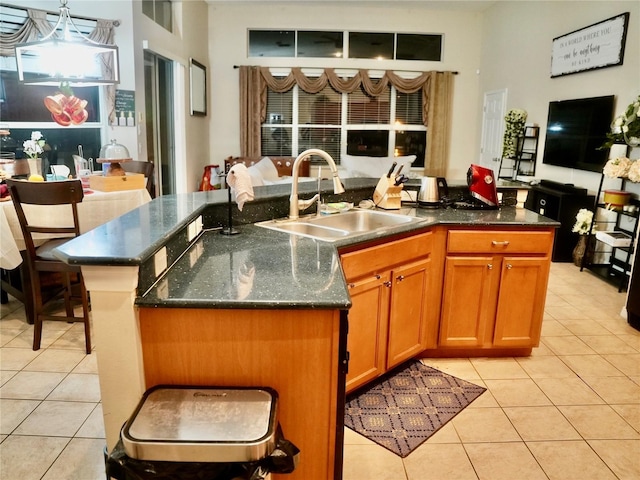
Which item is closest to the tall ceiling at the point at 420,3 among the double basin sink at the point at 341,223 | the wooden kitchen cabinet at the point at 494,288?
the double basin sink at the point at 341,223

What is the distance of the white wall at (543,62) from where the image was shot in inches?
178

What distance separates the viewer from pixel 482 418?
230cm

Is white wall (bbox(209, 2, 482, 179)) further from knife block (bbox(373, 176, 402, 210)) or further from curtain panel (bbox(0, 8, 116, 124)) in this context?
knife block (bbox(373, 176, 402, 210))

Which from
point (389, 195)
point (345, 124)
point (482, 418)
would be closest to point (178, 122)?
point (345, 124)

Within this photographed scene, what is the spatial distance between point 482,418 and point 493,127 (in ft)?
19.1

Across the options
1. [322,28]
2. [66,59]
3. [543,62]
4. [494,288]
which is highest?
[322,28]

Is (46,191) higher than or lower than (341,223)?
higher

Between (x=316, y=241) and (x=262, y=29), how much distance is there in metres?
6.42

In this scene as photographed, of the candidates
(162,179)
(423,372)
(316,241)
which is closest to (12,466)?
(316,241)

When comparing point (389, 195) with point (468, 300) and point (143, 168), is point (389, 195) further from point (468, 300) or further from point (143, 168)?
point (143, 168)

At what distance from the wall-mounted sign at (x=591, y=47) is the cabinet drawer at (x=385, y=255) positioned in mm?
3428

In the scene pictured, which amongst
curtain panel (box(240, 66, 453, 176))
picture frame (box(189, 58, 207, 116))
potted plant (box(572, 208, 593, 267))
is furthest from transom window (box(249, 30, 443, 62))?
potted plant (box(572, 208, 593, 267))

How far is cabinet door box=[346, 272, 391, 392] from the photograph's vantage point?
7.24ft

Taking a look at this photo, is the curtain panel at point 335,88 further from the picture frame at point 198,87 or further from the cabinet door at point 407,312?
the cabinet door at point 407,312
